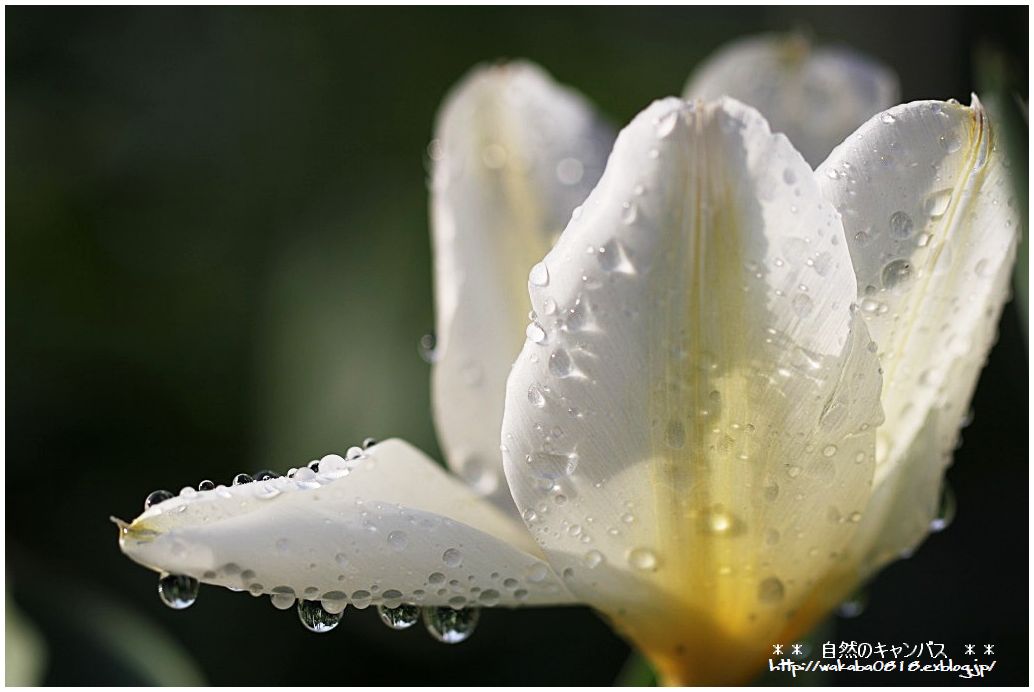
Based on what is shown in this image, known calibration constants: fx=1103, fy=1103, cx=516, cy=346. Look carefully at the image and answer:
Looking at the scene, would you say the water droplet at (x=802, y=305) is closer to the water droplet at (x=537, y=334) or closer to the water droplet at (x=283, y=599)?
the water droplet at (x=537, y=334)

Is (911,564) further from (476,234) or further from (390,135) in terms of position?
(390,135)

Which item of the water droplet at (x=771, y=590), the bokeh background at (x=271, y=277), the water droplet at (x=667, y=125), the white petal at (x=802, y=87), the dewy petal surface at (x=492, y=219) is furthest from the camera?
the bokeh background at (x=271, y=277)

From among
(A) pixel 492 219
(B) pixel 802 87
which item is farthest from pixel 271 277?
(B) pixel 802 87

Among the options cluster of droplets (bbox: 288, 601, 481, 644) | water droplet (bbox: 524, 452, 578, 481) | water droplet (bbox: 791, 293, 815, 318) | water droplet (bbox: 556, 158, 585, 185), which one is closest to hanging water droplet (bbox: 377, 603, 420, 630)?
cluster of droplets (bbox: 288, 601, 481, 644)

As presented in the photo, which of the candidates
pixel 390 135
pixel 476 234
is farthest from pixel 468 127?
pixel 390 135

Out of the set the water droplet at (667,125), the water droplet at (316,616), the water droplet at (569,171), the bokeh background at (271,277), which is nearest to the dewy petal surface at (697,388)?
the water droplet at (667,125)

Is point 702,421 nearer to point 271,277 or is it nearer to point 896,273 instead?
point 896,273
